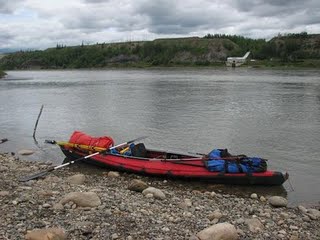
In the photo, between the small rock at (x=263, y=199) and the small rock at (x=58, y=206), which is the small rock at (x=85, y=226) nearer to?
the small rock at (x=58, y=206)

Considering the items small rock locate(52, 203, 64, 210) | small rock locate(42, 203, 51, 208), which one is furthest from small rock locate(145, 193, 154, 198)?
small rock locate(42, 203, 51, 208)

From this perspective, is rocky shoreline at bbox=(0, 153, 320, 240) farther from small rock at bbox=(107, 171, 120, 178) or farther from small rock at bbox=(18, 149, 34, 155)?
small rock at bbox=(18, 149, 34, 155)

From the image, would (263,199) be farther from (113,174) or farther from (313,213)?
(113,174)

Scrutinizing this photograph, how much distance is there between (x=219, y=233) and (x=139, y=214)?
2.58 metres

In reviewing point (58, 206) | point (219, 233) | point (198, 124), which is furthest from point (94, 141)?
point (198, 124)

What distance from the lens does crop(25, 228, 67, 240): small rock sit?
8977 millimetres

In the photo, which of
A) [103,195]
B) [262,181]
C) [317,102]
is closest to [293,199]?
[262,181]

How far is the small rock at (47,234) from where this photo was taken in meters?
8.98

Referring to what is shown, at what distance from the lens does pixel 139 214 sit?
448 inches

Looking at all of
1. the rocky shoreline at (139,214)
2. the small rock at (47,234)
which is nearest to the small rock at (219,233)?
the rocky shoreline at (139,214)

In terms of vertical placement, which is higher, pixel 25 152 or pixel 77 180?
pixel 77 180

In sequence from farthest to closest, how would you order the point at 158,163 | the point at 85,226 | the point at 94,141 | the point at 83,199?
the point at 94,141, the point at 158,163, the point at 83,199, the point at 85,226

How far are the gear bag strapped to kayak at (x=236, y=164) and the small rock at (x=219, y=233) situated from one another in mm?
6499

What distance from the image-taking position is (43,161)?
21.0 m
